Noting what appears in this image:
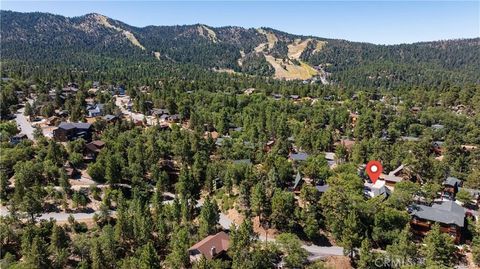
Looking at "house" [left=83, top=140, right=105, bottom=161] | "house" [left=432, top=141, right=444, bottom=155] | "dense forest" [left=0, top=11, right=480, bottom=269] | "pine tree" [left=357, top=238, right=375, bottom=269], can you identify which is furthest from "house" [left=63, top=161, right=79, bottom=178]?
"house" [left=432, top=141, right=444, bottom=155]

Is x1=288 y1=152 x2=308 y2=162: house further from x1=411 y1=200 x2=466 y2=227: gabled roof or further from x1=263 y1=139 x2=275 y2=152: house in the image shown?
x1=411 y1=200 x2=466 y2=227: gabled roof

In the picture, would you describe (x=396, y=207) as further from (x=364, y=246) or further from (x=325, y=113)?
(x=325, y=113)

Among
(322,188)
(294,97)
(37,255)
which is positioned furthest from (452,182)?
(294,97)

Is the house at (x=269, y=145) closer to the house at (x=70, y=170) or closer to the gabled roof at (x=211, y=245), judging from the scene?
the gabled roof at (x=211, y=245)

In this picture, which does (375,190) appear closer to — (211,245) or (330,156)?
(330,156)

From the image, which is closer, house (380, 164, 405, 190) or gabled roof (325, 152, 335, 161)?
house (380, 164, 405, 190)

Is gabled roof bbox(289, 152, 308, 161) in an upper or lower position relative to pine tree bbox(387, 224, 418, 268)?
upper

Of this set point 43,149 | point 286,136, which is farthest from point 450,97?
point 43,149
